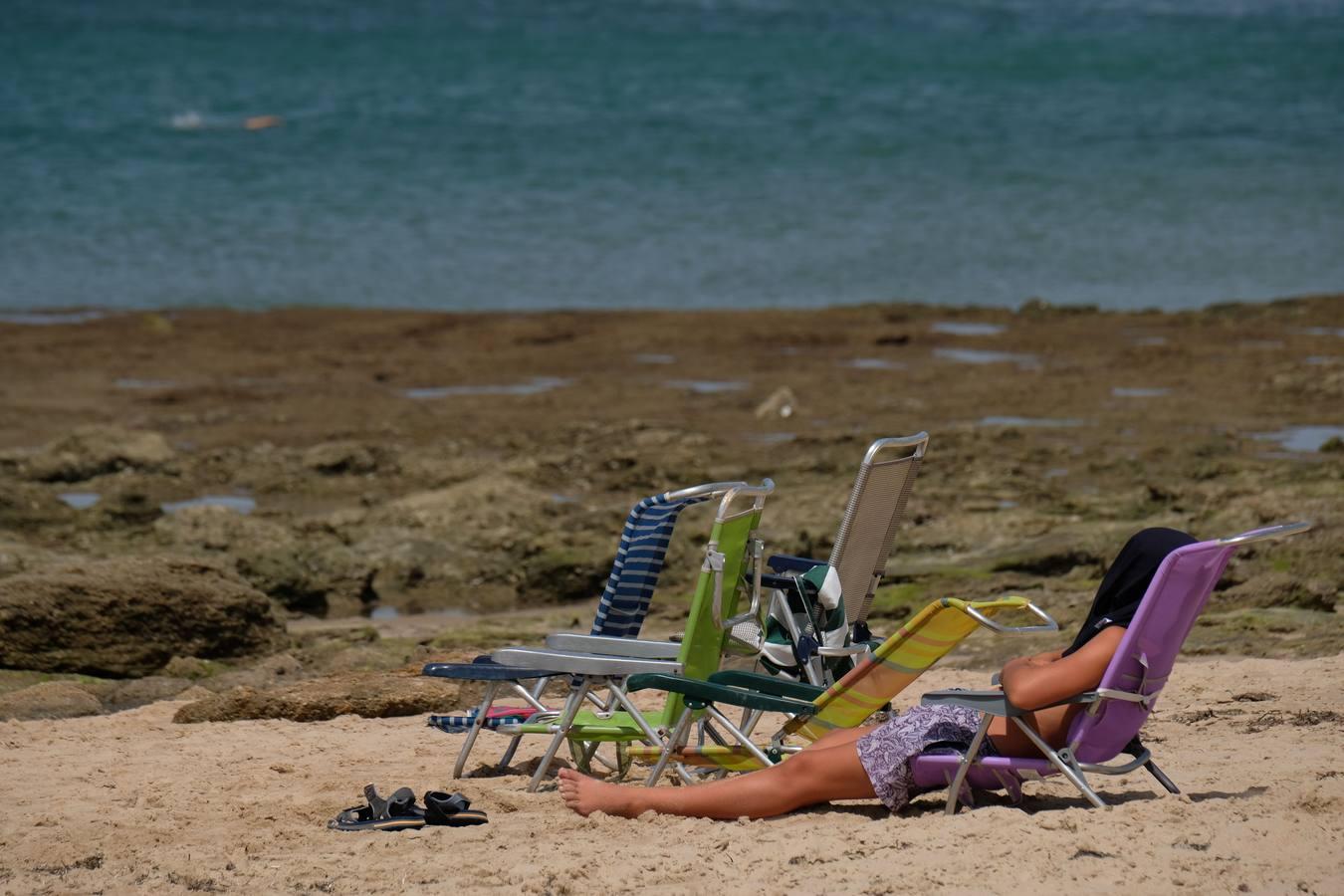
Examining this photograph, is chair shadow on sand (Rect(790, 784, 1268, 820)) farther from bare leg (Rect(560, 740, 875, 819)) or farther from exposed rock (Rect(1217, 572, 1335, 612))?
exposed rock (Rect(1217, 572, 1335, 612))

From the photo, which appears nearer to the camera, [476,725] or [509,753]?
[476,725]

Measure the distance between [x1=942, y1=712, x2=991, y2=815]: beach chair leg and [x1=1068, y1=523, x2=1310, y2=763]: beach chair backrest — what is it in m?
0.27

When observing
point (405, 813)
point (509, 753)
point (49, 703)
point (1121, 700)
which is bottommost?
point (49, 703)

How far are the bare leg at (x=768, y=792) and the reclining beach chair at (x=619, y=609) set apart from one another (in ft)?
2.56

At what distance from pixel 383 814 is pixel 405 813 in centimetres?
7

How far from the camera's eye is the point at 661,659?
6.36m

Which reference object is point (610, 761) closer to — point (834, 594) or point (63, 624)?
point (834, 594)

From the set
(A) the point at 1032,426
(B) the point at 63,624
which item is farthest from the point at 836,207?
(B) the point at 63,624

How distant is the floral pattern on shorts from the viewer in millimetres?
5320

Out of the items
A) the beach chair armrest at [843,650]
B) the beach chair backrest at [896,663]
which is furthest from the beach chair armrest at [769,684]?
the beach chair armrest at [843,650]

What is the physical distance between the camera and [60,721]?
24.9ft

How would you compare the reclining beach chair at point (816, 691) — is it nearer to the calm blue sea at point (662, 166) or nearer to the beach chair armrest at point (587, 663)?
the beach chair armrest at point (587, 663)

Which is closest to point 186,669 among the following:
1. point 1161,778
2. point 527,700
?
point 527,700

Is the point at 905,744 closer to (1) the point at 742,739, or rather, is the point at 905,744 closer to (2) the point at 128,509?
(1) the point at 742,739
